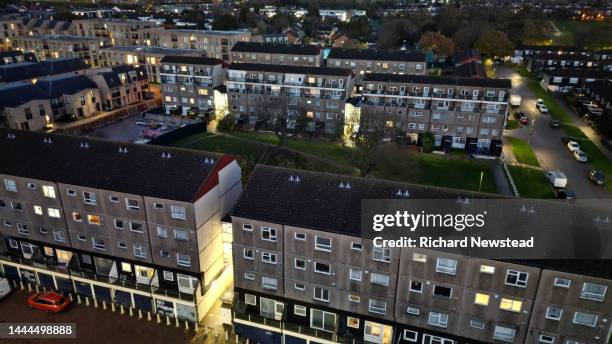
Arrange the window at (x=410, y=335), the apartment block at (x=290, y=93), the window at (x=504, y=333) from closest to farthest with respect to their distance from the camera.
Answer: the window at (x=504, y=333) → the window at (x=410, y=335) → the apartment block at (x=290, y=93)

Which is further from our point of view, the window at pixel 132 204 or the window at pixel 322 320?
the window at pixel 132 204

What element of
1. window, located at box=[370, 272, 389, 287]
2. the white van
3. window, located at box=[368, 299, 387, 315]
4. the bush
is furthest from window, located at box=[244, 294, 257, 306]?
the bush

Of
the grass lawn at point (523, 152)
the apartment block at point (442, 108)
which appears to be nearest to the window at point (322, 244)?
the apartment block at point (442, 108)

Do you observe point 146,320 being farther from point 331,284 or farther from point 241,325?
point 331,284

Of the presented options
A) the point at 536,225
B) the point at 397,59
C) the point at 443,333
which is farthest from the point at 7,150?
the point at 397,59

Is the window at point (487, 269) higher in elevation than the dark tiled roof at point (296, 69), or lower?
lower

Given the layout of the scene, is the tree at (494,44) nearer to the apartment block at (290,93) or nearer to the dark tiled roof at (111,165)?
the apartment block at (290,93)
